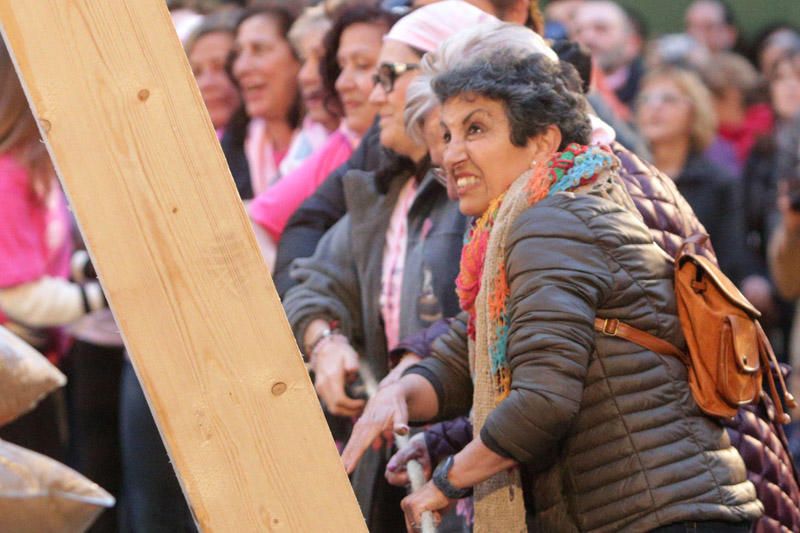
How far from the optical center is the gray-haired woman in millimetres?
3051

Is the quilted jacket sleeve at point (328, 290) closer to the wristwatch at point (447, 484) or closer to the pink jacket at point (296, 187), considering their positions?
the pink jacket at point (296, 187)

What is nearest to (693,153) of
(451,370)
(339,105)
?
(339,105)

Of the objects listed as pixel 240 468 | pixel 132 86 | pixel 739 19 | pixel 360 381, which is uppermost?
pixel 132 86

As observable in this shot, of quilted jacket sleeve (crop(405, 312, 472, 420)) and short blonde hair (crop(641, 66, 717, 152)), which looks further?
short blonde hair (crop(641, 66, 717, 152))

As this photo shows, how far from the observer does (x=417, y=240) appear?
4402 mm

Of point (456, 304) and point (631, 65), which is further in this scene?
point (631, 65)

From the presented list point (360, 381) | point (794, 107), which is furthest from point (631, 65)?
point (360, 381)

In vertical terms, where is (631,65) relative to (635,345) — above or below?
below

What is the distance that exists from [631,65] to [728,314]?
6210 millimetres

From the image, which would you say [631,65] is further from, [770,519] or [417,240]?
[770,519]

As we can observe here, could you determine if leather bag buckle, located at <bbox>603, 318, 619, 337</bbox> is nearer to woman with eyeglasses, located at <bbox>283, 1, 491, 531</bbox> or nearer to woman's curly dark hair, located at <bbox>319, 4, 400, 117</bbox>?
woman with eyeglasses, located at <bbox>283, 1, 491, 531</bbox>

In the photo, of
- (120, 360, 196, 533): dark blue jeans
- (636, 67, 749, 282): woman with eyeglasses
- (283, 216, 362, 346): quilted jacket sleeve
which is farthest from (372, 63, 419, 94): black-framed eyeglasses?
(636, 67, 749, 282): woman with eyeglasses

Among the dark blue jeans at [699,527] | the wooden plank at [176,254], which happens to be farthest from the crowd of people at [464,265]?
the wooden plank at [176,254]

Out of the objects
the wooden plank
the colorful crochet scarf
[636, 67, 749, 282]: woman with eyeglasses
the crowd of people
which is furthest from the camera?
[636, 67, 749, 282]: woman with eyeglasses
